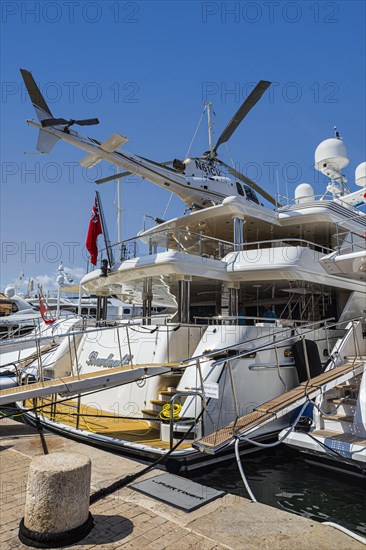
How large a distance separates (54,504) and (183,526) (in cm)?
128

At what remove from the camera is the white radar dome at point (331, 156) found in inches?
765

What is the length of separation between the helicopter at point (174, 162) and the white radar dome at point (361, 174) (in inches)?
169

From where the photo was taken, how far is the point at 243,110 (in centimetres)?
1783

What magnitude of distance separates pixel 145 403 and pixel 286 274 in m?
5.34

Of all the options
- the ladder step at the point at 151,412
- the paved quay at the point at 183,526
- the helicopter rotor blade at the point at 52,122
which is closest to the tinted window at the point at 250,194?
the helicopter rotor blade at the point at 52,122

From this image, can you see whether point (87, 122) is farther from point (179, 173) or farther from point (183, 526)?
point (183, 526)

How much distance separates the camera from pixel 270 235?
53.3 ft

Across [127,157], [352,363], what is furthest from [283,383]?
[127,157]

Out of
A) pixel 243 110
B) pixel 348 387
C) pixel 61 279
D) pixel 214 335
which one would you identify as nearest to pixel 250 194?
pixel 243 110

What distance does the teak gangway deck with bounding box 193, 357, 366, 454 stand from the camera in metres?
6.59

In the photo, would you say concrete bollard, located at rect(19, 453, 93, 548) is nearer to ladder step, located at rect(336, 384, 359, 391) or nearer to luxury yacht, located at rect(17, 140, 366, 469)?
luxury yacht, located at rect(17, 140, 366, 469)

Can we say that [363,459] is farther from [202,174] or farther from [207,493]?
[202,174]

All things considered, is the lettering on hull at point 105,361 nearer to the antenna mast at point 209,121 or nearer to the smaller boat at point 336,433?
the smaller boat at point 336,433

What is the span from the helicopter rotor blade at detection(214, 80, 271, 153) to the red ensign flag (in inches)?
288
